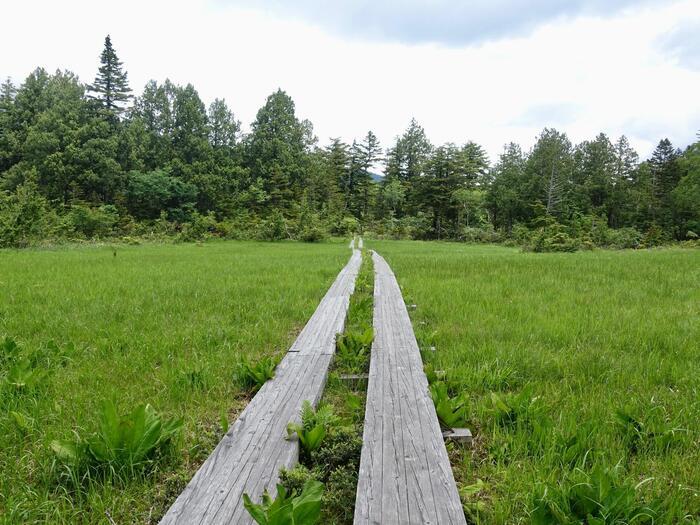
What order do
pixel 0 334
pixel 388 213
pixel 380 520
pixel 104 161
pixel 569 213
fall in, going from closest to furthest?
pixel 380 520, pixel 0 334, pixel 104 161, pixel 569 213, pixel 388 213

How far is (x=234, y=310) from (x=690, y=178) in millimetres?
56936

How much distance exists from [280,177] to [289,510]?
52703 millimetres

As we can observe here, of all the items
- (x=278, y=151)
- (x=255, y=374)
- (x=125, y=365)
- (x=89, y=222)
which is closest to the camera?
(x=255, y=374)

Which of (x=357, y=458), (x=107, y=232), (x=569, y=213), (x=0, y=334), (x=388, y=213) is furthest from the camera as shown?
(x=388, y=213)

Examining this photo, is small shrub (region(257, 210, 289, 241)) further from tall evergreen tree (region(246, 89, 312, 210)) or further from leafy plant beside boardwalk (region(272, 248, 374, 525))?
leafy plant beside boardwalk (region(272, 248, 374, 525))

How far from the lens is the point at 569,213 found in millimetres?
52344

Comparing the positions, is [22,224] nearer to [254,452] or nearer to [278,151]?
[254,452]

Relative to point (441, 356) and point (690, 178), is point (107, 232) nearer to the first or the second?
point (441, 356)

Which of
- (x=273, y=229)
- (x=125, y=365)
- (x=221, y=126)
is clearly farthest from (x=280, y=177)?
(x=125, y=365)

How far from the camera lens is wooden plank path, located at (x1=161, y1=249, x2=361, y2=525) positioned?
1.49 metres

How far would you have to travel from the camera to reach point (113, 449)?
6.01ft

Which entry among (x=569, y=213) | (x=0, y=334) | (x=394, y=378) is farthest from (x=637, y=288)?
(x=569, y=213)

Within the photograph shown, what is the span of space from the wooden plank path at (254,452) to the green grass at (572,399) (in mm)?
919

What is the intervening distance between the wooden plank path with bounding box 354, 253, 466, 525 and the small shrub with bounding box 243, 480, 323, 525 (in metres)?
0.17
